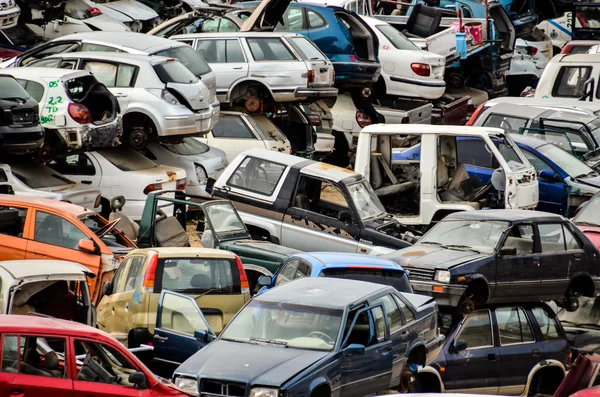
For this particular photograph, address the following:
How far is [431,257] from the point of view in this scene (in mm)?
15906

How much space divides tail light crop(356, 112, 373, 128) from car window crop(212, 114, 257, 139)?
302 centimetres

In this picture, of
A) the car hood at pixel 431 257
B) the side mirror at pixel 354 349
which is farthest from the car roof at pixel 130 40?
the side mirror at pixel 354 349

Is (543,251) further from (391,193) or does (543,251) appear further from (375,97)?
(375,97)

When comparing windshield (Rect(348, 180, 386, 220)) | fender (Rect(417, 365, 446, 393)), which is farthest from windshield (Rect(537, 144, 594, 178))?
fender (Rect(417, 365, 446, 393))

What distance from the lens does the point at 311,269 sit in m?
14.5

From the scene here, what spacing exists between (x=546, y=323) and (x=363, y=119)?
10.4 meters

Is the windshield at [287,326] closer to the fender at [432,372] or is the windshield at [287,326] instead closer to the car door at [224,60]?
the fender at [432,372]

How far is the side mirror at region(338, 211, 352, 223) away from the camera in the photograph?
17969 mm

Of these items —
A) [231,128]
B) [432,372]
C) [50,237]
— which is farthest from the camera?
[231,128]

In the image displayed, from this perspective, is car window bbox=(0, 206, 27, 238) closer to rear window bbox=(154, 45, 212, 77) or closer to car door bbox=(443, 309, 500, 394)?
car door bbox=(443, 309, 500, 394)

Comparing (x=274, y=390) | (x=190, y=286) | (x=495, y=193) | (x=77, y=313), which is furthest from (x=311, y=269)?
(x=495, y=193)

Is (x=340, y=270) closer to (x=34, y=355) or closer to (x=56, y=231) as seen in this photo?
(x=56, y=231)

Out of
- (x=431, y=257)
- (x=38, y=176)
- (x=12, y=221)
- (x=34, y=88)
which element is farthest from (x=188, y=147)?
(x=431, y=257)

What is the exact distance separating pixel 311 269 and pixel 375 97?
12.5 meters
